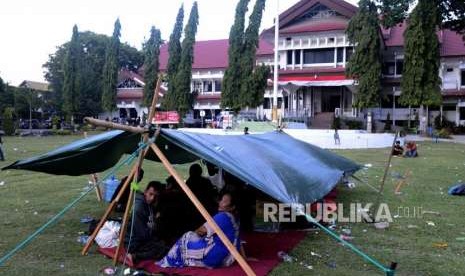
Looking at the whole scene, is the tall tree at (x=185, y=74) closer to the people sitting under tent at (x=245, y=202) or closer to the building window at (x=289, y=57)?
the building window at (x=289, y=57)

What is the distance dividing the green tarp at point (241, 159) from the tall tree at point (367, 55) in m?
22.5

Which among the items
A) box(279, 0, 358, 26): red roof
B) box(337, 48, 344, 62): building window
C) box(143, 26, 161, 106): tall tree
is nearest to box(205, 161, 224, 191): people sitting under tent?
box(279, 0, 358, 26): red roof

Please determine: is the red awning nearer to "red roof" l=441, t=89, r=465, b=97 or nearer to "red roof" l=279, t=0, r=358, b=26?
"red roof" l=279, t=0, r=358, b=26

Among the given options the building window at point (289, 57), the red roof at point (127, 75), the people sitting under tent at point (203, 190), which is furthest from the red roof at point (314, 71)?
the people sitting under tent at point (203, 190)

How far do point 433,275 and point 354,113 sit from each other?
3139cm

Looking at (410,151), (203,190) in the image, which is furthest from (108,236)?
(410,151)

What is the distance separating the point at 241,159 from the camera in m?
6.14

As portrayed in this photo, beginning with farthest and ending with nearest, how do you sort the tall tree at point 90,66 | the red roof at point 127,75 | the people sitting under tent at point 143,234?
the red roof at point 127,75, the tall tree at point 90,66, the people sitting under tent at point 143,234

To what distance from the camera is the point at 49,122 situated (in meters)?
48.4

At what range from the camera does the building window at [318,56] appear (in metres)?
37.4

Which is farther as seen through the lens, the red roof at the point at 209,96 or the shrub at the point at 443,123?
the red roof at the point at 209,96

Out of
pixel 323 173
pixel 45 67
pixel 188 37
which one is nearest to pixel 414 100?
pixel 188 37

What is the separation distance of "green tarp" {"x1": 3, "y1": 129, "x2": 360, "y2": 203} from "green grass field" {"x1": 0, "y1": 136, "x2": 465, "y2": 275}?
2.73 feet

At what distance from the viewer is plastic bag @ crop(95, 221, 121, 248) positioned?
21.3 feet
